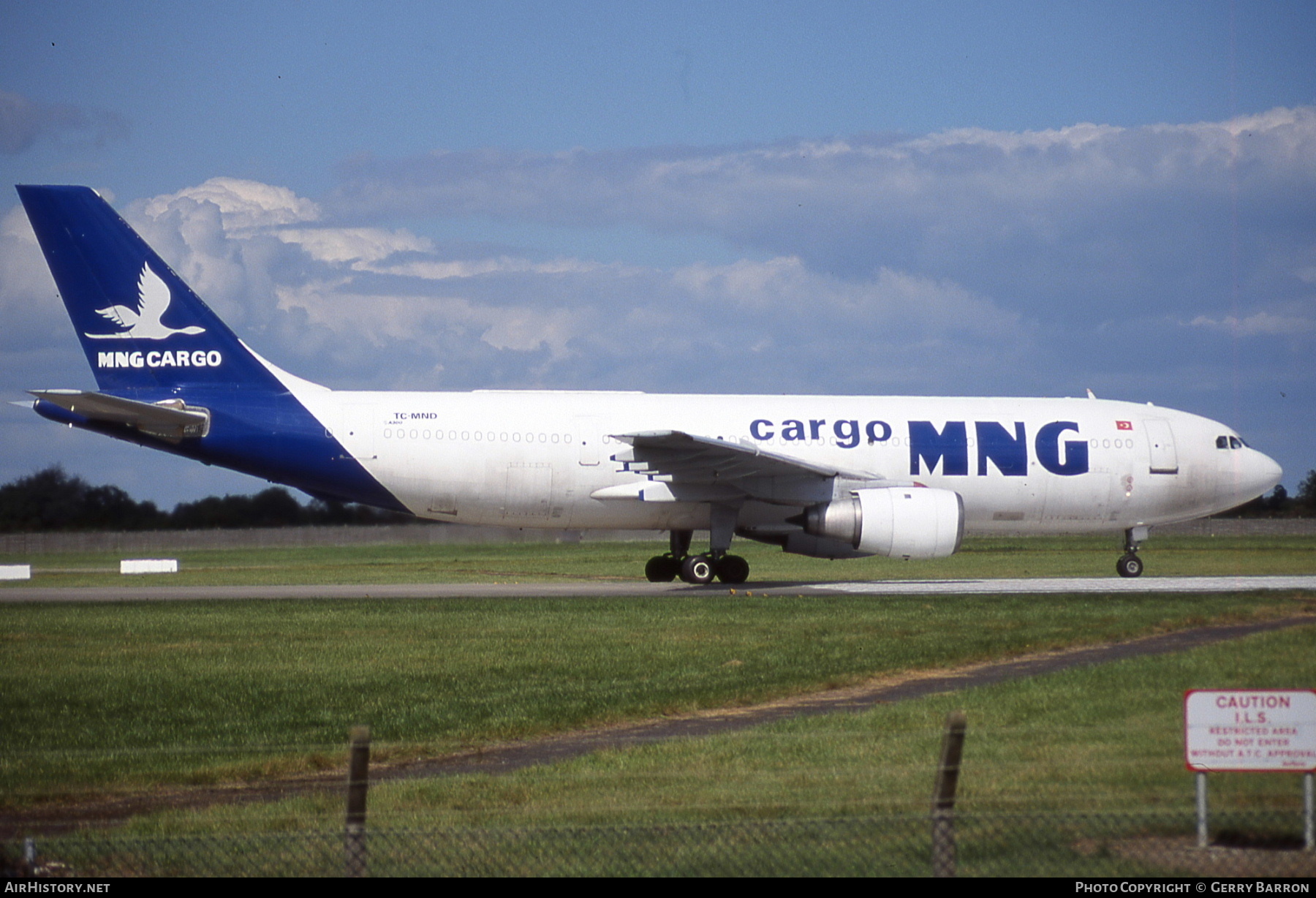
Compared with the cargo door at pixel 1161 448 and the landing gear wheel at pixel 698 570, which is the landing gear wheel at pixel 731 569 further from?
the cargo door at pixel 1161 448

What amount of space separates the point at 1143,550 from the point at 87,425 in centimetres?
3347

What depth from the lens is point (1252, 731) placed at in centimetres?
623

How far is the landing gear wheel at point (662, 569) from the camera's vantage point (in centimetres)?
2769

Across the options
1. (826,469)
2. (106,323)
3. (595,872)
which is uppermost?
(106,323)

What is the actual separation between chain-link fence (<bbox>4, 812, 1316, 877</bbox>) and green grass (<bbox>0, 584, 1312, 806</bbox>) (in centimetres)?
274

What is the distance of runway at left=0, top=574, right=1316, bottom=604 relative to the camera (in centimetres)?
2331

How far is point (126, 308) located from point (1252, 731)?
22891 millimetres

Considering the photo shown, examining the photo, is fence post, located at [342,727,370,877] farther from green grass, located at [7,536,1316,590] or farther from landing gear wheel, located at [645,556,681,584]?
→ landing gear wheel, located at [645,556,681,584]

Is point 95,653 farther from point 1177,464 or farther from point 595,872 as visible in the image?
point 1177,464

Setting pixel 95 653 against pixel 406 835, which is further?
pixel 95 653

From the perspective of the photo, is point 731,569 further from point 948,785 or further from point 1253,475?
point 948,785

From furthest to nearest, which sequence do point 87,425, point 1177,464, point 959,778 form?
point 1177,464 < point 87,425 < point 959,778
